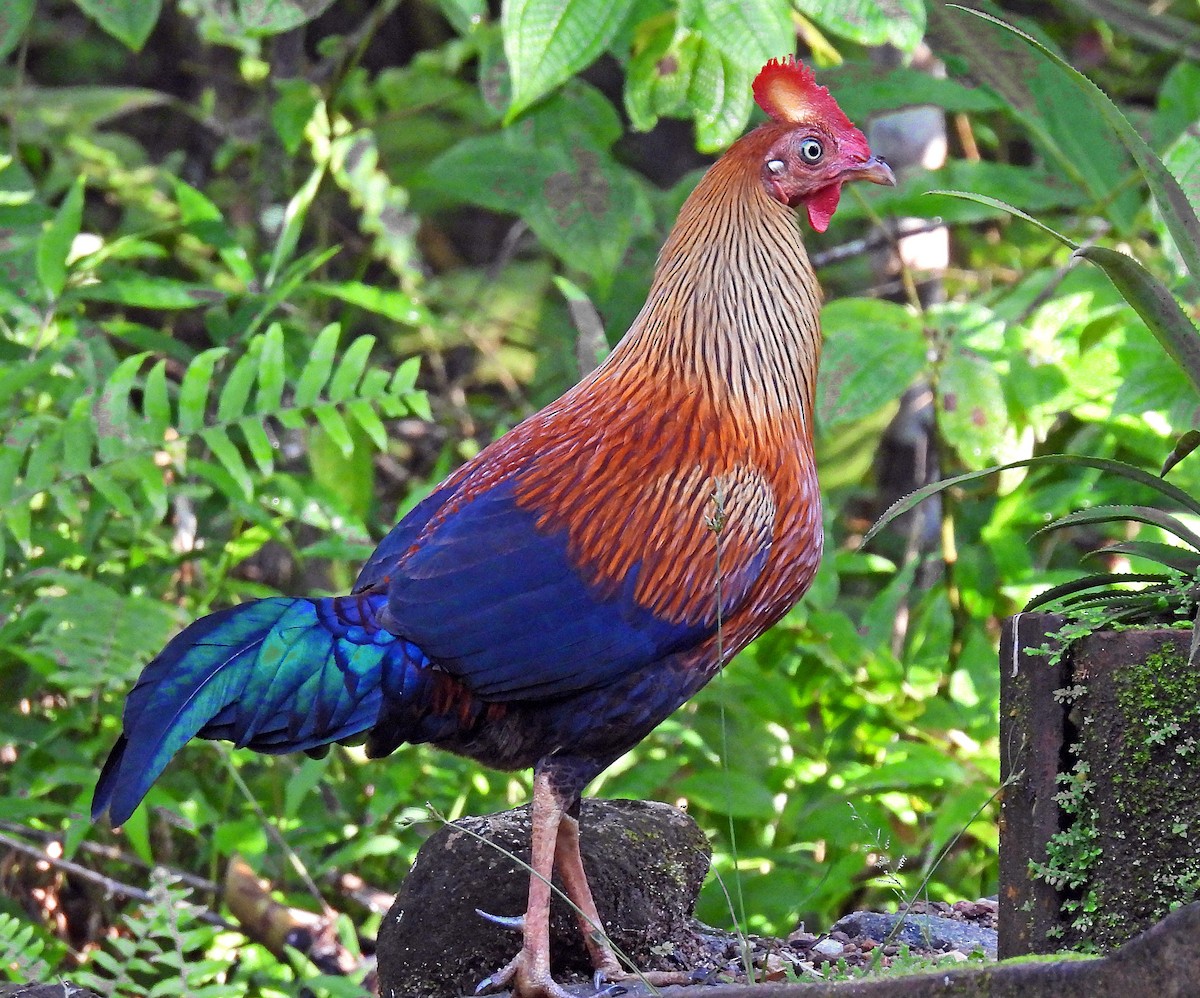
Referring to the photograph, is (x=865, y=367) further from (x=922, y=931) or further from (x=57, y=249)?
(x=57, y=249)

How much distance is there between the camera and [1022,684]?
7.29 feet

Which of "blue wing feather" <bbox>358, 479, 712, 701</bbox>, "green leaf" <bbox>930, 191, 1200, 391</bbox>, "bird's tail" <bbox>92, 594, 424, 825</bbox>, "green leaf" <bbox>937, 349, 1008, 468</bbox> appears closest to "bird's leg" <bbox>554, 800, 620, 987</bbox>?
"blue wing feather" <bbox>358, 479, 712, 701</bbox>

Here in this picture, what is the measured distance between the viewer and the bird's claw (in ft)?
9.26

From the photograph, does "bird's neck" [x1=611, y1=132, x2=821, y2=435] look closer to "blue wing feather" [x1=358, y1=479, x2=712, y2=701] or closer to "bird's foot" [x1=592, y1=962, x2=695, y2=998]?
"blue wing feather" [x1=358, y1=479, x2=712, y2=701]

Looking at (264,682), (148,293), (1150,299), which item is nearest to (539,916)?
(264,682)

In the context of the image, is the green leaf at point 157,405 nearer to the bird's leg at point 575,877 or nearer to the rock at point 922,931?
the bird's leg at point 575,877

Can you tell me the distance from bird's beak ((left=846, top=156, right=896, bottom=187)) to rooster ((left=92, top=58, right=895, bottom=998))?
0.98 feet

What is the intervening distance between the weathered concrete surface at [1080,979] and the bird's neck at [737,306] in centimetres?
134

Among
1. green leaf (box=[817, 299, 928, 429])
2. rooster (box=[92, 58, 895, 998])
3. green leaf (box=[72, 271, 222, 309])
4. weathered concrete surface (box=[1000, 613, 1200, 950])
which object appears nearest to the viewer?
weathered concrete surface (box=[1000, 613, 1200, 950])

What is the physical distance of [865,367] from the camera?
4.00m

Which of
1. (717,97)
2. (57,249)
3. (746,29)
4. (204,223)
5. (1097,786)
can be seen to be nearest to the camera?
(1097,786)

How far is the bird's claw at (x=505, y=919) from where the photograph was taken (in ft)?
9.26

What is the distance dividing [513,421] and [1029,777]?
3.73 metres

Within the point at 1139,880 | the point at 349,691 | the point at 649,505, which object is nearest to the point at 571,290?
the point at 649,505
